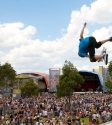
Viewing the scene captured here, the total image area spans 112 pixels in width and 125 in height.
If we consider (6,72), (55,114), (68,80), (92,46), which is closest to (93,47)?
(92,46)

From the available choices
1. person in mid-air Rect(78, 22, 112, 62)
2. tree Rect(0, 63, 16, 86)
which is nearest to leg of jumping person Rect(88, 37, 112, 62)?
person in mid-air Rect(78, 22, 112, 62)

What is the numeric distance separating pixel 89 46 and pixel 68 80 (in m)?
31.0

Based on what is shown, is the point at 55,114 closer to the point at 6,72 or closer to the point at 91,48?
the point at 6,72

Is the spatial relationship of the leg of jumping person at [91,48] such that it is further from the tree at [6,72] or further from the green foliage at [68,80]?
the tree at [6,72]

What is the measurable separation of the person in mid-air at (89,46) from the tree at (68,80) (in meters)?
30.1

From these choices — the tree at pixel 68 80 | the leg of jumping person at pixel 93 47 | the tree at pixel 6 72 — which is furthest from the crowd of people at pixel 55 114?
the leg of jumping person at pixel 93 47

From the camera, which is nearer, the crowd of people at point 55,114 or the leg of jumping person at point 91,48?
the leg of jumping person at point 91,48

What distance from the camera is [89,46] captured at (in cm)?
672

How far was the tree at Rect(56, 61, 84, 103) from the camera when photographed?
37188mm

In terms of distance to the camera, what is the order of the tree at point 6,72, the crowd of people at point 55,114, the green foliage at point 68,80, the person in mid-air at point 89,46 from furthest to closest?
the tree at point 6,72 < the green foliage at point 68,80 < the crowd of people at point 55,114 < the person in mid-air at point 89,46

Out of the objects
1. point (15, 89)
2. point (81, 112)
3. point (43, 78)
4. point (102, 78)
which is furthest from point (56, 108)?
point (43, 78)

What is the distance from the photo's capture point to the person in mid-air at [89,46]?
6656 millimetres

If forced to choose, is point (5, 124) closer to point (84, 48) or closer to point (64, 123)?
point (64, 123)

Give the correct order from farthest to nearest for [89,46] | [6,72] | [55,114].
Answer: [6,72], [55,114], [89,46]
